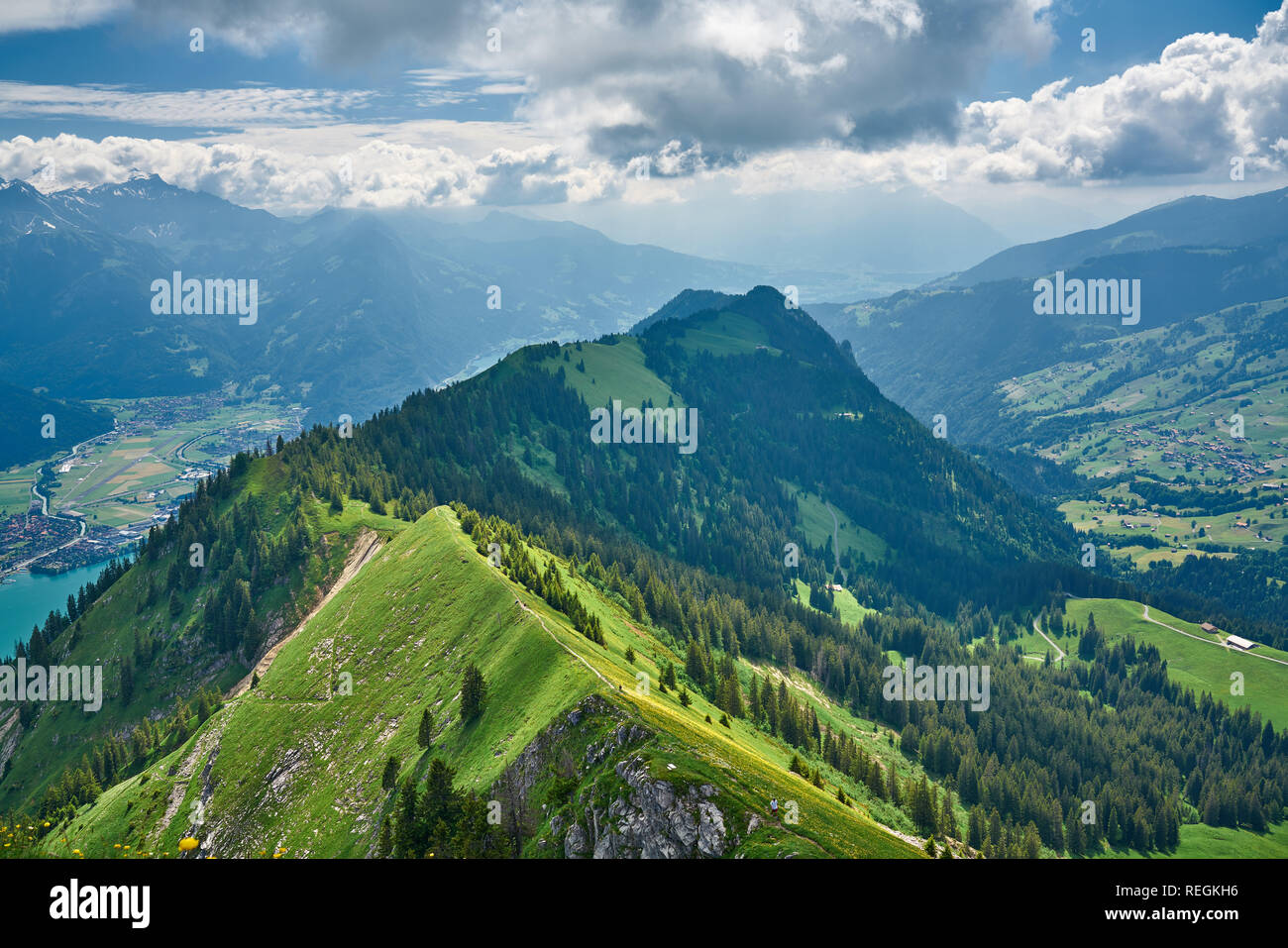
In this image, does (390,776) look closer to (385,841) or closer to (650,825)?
(385,841)

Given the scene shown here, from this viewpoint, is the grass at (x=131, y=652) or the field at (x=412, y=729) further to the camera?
the grass at (x=131, y=652)

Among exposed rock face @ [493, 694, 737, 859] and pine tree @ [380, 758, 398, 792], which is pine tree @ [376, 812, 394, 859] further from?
exposed rock face @ [493, 694, 737, 859]

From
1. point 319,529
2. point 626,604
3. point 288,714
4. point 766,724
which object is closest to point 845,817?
point 766,724

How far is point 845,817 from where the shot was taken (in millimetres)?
86750

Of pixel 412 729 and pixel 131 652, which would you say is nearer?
pixel 412 729

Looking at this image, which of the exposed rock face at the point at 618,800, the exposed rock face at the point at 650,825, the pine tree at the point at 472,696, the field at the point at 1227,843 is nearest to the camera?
the exposed rock face at the point at 650,825

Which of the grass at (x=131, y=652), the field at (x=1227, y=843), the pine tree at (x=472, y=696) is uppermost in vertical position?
the pine tree at (x=472, y=696)

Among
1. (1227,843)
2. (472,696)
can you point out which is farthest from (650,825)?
(1227,843)

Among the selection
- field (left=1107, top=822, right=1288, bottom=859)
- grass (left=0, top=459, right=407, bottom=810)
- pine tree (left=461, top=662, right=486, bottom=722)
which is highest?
pine tree (left=461, top=662, right=486, bottom=722)

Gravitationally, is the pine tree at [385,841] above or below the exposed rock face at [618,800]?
below

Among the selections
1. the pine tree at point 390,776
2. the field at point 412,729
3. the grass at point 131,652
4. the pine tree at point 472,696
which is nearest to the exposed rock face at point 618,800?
the field at point 412,729

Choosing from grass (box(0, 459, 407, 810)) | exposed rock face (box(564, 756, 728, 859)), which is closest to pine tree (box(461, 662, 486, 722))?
exposed rock face (box(564, 756, 728, 859))

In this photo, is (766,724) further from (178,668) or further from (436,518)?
(178,668)

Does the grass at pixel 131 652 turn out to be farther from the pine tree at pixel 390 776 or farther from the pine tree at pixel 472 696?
the pine tree at pixel 472 696
